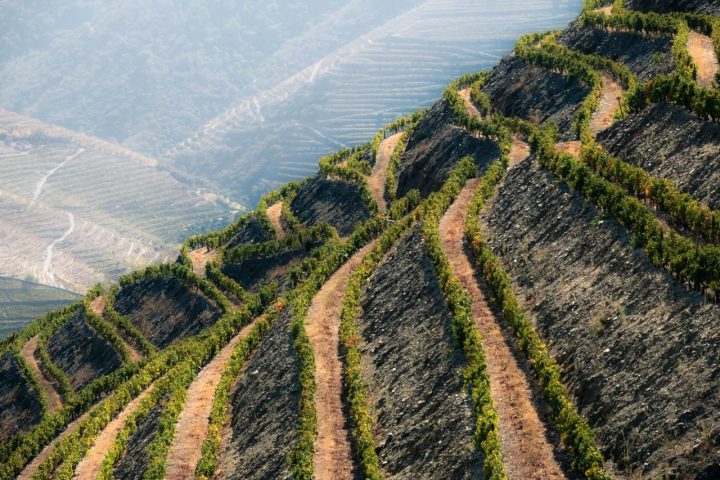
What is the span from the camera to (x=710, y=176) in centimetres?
5266

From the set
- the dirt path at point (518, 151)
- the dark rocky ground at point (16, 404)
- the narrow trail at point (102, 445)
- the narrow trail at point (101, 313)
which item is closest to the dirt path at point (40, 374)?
the dark rocky ground at point (16, 404)

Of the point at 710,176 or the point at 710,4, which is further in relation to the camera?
the point at 710,4

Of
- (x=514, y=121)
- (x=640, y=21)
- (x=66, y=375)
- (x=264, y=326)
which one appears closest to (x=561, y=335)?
(x=264, y=326)

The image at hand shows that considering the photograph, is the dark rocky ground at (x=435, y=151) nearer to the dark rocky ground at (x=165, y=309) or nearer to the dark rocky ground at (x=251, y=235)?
the dark rocky ground at (x=251, y=235)

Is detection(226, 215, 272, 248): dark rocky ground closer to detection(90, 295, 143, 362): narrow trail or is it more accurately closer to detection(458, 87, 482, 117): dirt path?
detection(90, 295, 143, 362): narrow trail

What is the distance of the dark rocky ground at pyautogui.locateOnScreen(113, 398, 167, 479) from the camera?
2507 inches

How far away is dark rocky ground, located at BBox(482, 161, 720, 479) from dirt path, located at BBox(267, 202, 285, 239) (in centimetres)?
6158

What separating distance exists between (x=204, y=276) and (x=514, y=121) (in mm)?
49397

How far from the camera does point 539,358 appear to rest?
1826 inches


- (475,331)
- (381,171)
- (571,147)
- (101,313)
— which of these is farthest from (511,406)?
(101,313)

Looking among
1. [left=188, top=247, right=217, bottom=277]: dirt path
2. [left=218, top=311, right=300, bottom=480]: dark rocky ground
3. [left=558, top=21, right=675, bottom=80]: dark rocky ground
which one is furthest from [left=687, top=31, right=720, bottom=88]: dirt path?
[left=188, top=247, right=217, bottom=277]: dirt path

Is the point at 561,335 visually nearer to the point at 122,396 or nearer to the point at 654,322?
the point at 654,322

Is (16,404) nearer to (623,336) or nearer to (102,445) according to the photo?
(102,445)

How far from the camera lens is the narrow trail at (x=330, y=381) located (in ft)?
164
